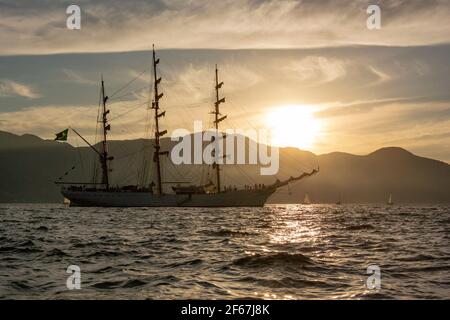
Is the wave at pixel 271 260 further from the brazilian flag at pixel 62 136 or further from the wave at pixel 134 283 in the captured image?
the brazilian flag at pixel 62 136

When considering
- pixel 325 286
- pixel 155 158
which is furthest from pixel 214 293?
pixel 155 158

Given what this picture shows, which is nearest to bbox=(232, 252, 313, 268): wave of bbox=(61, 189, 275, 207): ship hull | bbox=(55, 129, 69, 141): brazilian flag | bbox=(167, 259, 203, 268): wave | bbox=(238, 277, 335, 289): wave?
bbox=(167, 259, 203, 268): wave

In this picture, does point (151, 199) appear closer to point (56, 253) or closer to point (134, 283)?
point (56, 253)

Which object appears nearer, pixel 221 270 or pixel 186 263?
pixel 221 270

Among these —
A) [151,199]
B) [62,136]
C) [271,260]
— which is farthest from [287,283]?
[151,199]

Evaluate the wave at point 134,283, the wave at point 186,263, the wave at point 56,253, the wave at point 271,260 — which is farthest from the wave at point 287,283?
the wave at point 56,253

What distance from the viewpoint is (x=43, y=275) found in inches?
592

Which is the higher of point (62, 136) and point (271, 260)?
point (62, 136)

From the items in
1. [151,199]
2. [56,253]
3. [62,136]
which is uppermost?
[62,136]

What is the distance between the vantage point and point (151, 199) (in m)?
108

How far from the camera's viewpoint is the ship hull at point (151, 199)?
107438 mm

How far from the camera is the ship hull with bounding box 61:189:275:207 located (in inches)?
4230
